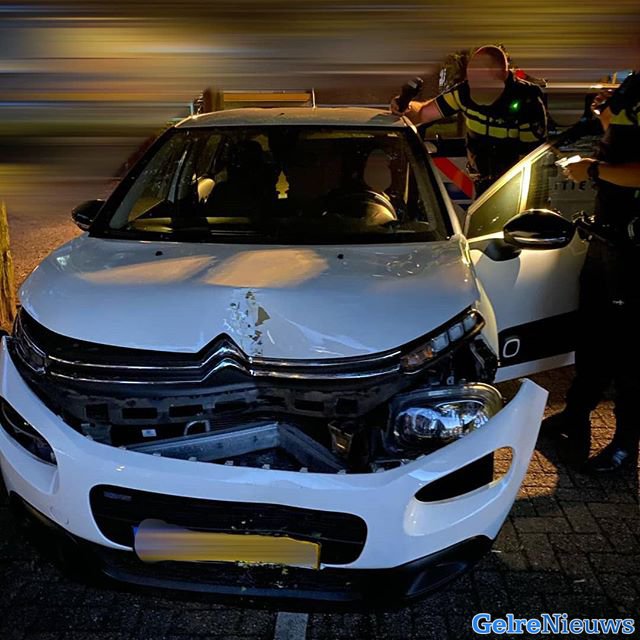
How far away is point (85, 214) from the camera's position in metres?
3.22

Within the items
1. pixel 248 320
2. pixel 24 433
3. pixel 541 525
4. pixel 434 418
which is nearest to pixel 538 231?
pixel 434 418

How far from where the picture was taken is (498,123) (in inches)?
165

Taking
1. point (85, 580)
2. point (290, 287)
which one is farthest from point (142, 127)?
point (85, 580)

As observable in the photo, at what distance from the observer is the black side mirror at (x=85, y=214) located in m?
3.18

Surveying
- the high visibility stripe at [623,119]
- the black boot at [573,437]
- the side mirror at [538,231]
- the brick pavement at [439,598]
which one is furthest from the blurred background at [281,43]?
the black boot at [573,437]

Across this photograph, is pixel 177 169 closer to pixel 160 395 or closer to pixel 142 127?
pixel 142 127

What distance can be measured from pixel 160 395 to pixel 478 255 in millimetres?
1577

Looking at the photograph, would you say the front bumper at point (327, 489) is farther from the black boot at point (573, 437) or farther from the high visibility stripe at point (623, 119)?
the high visibility stripe at point (623, 119)

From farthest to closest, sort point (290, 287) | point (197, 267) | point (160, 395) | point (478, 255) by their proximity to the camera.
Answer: point (478, 255) → point (197, 267) → point (290, 287) → point (160, 395)

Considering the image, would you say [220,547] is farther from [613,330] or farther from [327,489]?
[613,330]

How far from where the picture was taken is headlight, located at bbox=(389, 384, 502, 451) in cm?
200

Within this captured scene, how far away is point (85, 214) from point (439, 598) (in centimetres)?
234

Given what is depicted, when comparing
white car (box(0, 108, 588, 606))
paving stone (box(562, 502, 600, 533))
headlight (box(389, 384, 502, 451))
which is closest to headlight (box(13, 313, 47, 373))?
white car (box(0, 108, 588, 606))

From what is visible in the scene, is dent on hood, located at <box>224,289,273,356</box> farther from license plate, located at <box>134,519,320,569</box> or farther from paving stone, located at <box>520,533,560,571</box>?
paving stone, located at <box>520,533,560,571</box>
